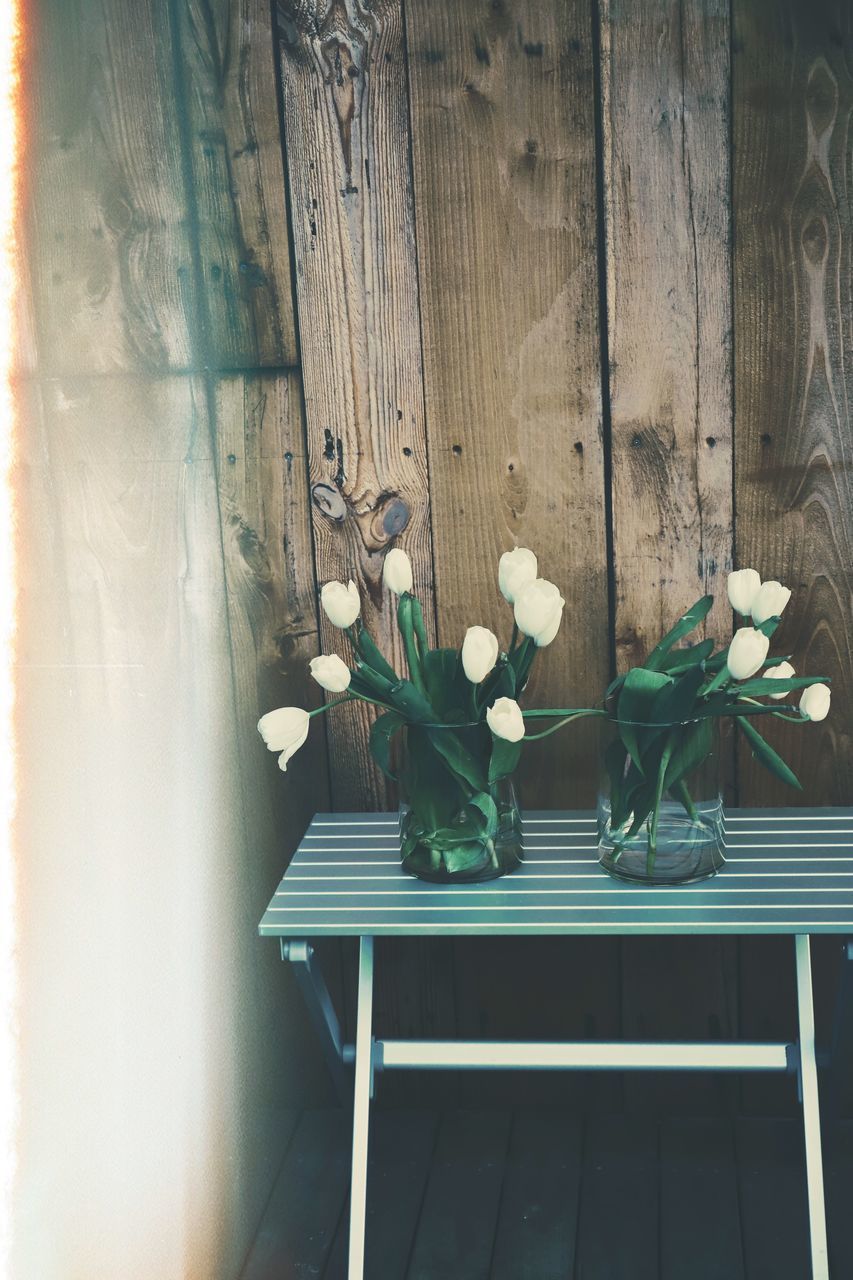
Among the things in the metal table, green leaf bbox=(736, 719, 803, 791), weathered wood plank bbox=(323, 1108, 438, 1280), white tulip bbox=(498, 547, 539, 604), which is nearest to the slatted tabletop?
the metal table

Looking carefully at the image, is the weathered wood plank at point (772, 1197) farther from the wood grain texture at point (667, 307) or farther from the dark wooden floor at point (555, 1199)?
the wood grain texture at point (667, 307)

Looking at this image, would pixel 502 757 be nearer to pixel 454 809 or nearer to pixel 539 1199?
pixel 454 809

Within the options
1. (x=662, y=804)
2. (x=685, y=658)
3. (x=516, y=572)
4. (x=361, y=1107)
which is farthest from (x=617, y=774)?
(x=361, y=1107)

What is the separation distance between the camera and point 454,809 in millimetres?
1432

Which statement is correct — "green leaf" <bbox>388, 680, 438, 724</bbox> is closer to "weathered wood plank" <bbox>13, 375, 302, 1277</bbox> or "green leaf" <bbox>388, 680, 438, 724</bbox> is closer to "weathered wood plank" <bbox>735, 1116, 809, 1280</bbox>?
"weathered wood plank" <bbox>13, 375, 302, 1277</bbox>

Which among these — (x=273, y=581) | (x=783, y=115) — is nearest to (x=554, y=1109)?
(x=273, y=581)

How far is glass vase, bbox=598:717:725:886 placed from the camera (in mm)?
1353

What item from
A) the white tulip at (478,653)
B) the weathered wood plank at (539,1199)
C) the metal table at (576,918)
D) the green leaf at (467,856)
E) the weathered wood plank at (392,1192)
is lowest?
the weathered wood plank at (392,1192)

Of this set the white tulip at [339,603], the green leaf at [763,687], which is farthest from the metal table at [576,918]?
the white tulip at [339,603]

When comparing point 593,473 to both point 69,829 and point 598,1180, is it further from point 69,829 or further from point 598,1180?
point 598,1180

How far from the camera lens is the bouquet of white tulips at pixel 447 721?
1.37m

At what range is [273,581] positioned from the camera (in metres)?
1.71

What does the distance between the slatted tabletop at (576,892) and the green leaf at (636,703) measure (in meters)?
0.17

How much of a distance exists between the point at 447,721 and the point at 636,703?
0.23 meters
